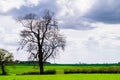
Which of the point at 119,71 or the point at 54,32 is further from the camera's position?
the point at 54,32

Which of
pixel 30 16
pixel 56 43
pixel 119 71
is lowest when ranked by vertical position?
pixel 119 71

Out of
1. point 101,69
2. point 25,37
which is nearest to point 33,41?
point 25,37

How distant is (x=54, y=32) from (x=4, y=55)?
70.9ft

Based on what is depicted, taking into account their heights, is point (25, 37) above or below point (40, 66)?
above

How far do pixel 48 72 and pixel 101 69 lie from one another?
9.80 metres

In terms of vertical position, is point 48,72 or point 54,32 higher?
→ point 54,32

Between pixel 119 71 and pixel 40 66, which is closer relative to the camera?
pixel 119 71

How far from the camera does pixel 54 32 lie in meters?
80.9

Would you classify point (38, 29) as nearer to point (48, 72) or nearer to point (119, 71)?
point (48, 72)

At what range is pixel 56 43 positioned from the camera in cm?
8019

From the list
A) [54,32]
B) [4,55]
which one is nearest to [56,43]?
[54,32]

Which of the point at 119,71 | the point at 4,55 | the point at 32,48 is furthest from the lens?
the point at 4,55

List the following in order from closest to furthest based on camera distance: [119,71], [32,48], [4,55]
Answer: [119,71]
[32,48]
[4,55]

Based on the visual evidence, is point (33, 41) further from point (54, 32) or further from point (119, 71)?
point (119, 71)
